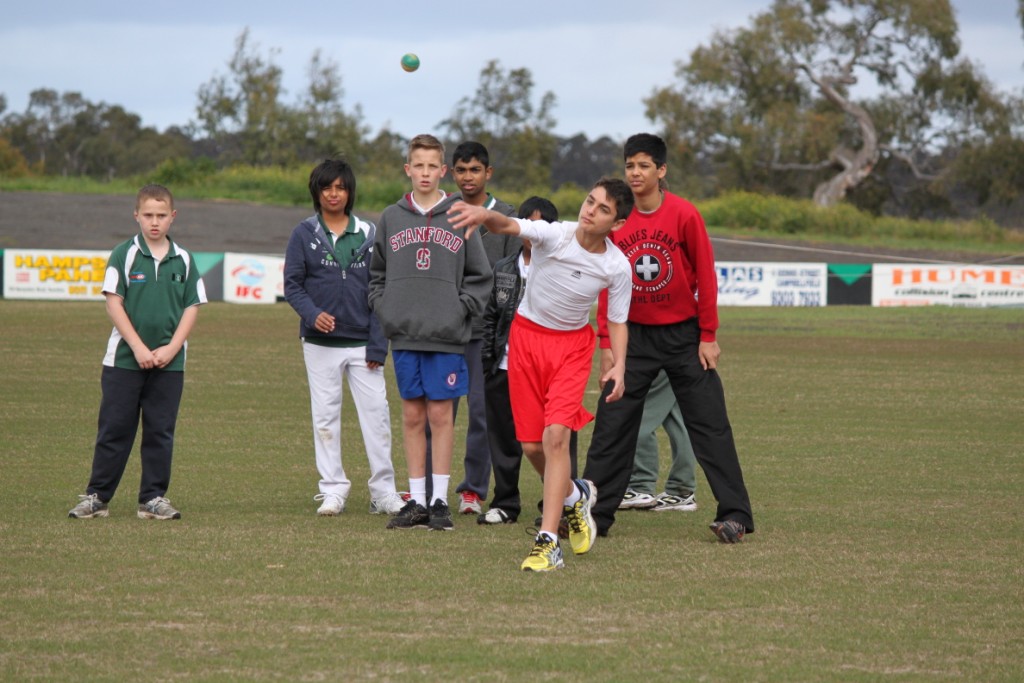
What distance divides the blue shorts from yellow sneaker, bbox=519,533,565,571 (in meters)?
1.29

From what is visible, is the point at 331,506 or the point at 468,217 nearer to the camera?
the point at 468,217

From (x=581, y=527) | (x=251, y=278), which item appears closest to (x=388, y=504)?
(x=581, y=527)

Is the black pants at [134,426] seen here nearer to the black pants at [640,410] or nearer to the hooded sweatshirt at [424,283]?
the hooded sweatshirt at [424,283]

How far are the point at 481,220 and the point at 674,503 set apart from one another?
2.81 meters

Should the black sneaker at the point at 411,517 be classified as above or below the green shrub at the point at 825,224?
below

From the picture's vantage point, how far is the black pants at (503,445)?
290 inches

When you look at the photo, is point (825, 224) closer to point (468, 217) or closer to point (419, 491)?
point (419, 491)

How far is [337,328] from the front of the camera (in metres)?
7.55

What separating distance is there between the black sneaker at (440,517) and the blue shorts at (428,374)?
0.55 m

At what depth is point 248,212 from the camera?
57.0 m

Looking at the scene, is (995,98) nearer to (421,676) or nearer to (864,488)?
(864,488)

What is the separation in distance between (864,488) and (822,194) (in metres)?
64.8

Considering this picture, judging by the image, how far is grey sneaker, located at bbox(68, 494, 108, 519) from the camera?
22.9 feet

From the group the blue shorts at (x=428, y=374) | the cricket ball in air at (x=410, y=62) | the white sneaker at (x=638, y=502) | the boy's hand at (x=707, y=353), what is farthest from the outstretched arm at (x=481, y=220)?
the cricket ball in air at (x=410, y=62)
